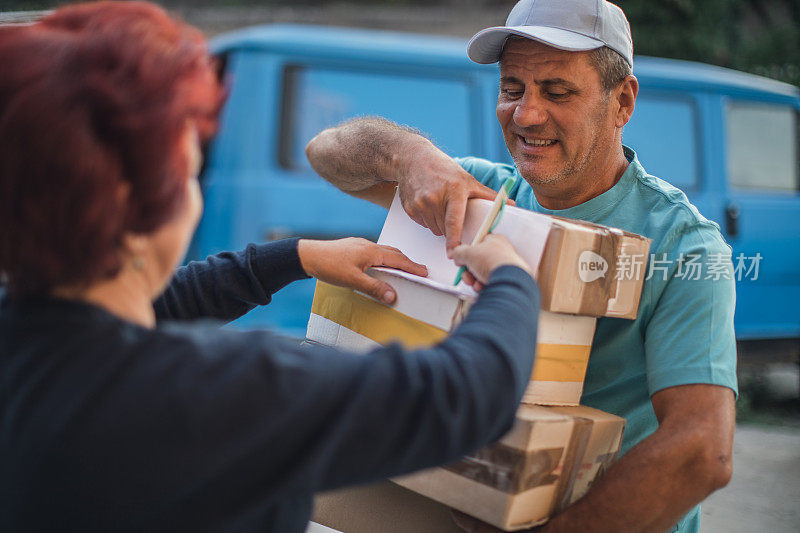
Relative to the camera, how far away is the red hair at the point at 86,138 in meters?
0.78

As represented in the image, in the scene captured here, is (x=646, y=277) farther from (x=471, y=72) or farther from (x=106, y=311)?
(x=471, y=72)

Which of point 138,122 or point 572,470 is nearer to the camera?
point 138,122

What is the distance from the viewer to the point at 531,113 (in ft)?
5.62

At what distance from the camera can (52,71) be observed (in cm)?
79

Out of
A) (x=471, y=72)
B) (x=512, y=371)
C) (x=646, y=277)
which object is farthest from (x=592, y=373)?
(x=471, y=72)

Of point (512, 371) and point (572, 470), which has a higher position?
point (512, 371)

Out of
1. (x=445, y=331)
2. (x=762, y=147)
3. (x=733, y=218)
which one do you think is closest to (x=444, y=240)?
(x=445, y=331)

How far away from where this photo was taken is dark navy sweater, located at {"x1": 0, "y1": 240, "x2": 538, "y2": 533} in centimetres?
78

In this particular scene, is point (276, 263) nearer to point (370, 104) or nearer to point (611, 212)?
point (611, 212)

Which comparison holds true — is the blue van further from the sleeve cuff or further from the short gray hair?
the sleeve cuff

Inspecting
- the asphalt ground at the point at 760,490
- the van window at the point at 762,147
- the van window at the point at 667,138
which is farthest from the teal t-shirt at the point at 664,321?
the van window at the point at 762,147

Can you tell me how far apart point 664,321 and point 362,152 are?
2.88 feet

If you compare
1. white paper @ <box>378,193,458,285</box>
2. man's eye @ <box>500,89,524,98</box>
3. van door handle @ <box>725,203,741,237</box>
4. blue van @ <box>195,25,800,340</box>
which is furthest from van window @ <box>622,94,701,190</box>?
white paper @ <box>378,193,458,285</box>

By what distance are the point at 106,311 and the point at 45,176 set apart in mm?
172
